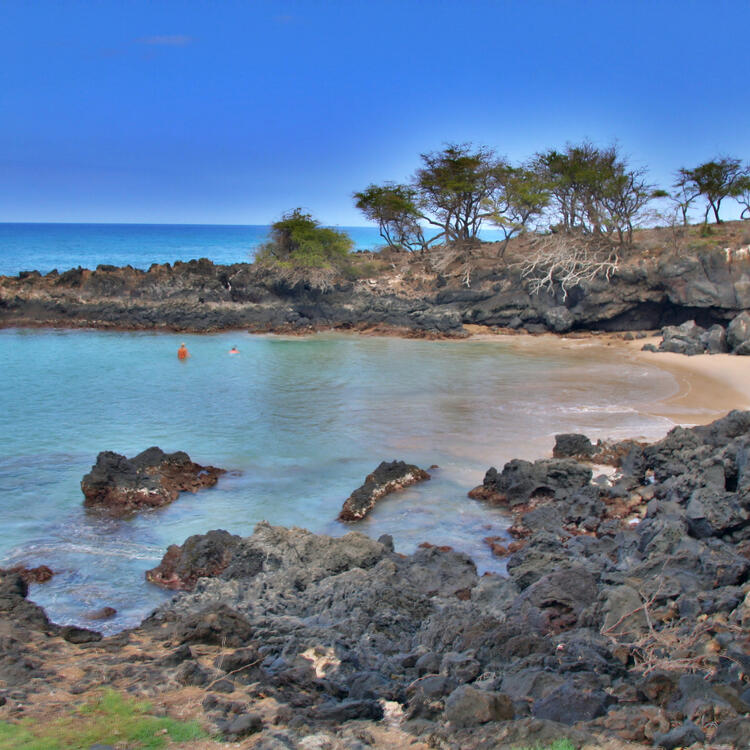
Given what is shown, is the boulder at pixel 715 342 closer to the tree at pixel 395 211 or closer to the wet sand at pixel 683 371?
the wet sand at pixel 683 371

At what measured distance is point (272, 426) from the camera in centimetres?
1611

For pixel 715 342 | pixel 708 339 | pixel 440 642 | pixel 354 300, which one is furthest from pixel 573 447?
pixel 354 300

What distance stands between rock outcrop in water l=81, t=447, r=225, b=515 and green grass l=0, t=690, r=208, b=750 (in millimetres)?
6478

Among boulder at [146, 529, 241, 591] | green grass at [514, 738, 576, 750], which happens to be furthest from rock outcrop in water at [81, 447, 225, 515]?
green grass at [514, 738, 576, 750]

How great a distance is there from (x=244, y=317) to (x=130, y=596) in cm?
2498

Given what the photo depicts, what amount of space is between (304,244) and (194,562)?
2653cm

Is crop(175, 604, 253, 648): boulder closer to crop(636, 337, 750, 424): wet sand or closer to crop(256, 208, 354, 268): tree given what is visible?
crop(636, 337, 750, 424): wet sand

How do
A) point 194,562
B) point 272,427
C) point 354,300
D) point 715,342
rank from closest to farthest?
point 194,562 < point 272,427 < point 715,342 < point 354,300

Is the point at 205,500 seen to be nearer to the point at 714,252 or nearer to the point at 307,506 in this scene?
the point at 307,506

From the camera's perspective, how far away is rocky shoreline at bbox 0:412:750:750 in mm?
4480

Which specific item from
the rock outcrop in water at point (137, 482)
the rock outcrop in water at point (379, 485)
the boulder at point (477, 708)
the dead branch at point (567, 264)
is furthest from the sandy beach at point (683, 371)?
the boulder at point (477, 708)

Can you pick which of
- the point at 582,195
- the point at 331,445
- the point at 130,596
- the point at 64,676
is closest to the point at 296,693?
the point at 64,676

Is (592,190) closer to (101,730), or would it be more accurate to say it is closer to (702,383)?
(702,383)

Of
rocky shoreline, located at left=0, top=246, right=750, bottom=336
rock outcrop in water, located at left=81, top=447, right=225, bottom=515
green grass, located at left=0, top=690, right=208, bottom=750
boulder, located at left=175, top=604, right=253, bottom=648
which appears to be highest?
rocky shoreline, located at left=0, top=246, right=750, bottom=336
